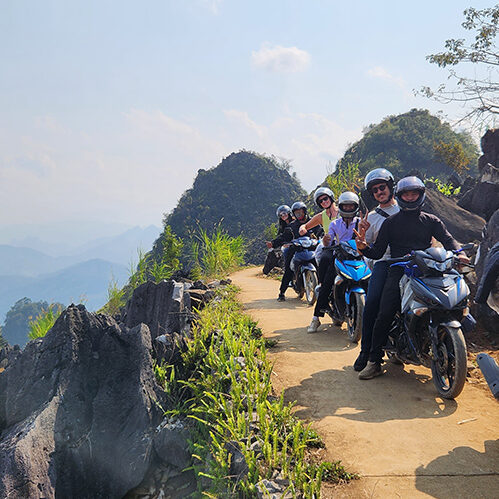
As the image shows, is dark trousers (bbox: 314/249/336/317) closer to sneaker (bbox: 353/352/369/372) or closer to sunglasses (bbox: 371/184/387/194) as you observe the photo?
sunglasses (bbox: 371/184/387/194)

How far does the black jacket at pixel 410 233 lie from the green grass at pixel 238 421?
5.81ft

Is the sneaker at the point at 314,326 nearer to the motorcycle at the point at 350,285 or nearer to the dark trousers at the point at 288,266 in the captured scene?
the motorcycle at the point at 350,285

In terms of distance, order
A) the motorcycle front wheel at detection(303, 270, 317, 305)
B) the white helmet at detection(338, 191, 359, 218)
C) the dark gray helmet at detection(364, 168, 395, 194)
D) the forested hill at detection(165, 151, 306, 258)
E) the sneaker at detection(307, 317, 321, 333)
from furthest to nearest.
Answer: the forested hill at detection(165, 151, 306, 258)
the motorcycle front wheel at detection(303, 270, 317, 305)
the sneaker at detection(307, 317, 321, 333)
the white helmet at detection(338, 191, 359, 218)
the dark gray helmet at detection(364, 168, 395, 194)

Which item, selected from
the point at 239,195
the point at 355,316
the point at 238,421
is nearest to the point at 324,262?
the point at 355,316

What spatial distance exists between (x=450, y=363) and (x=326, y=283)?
99.2 inches

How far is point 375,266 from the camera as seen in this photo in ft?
14.6

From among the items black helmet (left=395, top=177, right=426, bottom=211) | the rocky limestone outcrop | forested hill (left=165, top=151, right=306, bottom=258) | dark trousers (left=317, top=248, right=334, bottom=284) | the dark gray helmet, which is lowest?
the rocky limestone outcrop

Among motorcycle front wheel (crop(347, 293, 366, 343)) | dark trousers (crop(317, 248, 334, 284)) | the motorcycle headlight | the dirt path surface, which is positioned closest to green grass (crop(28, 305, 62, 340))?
dark trousers (crop(317, 248, 334, 284))

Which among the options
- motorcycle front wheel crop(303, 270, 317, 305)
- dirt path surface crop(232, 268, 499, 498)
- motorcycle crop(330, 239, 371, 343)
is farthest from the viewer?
motorcycle front wheel crop(303, 270, 317, 305)

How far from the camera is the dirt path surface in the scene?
2.67 meters

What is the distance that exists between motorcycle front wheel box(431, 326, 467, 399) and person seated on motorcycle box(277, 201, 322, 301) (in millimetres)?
4984

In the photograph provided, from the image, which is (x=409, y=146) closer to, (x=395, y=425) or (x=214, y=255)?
(x=214, y=255)

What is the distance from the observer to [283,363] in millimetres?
4965

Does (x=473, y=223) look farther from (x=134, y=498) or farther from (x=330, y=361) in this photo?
(x=134, y=498)
